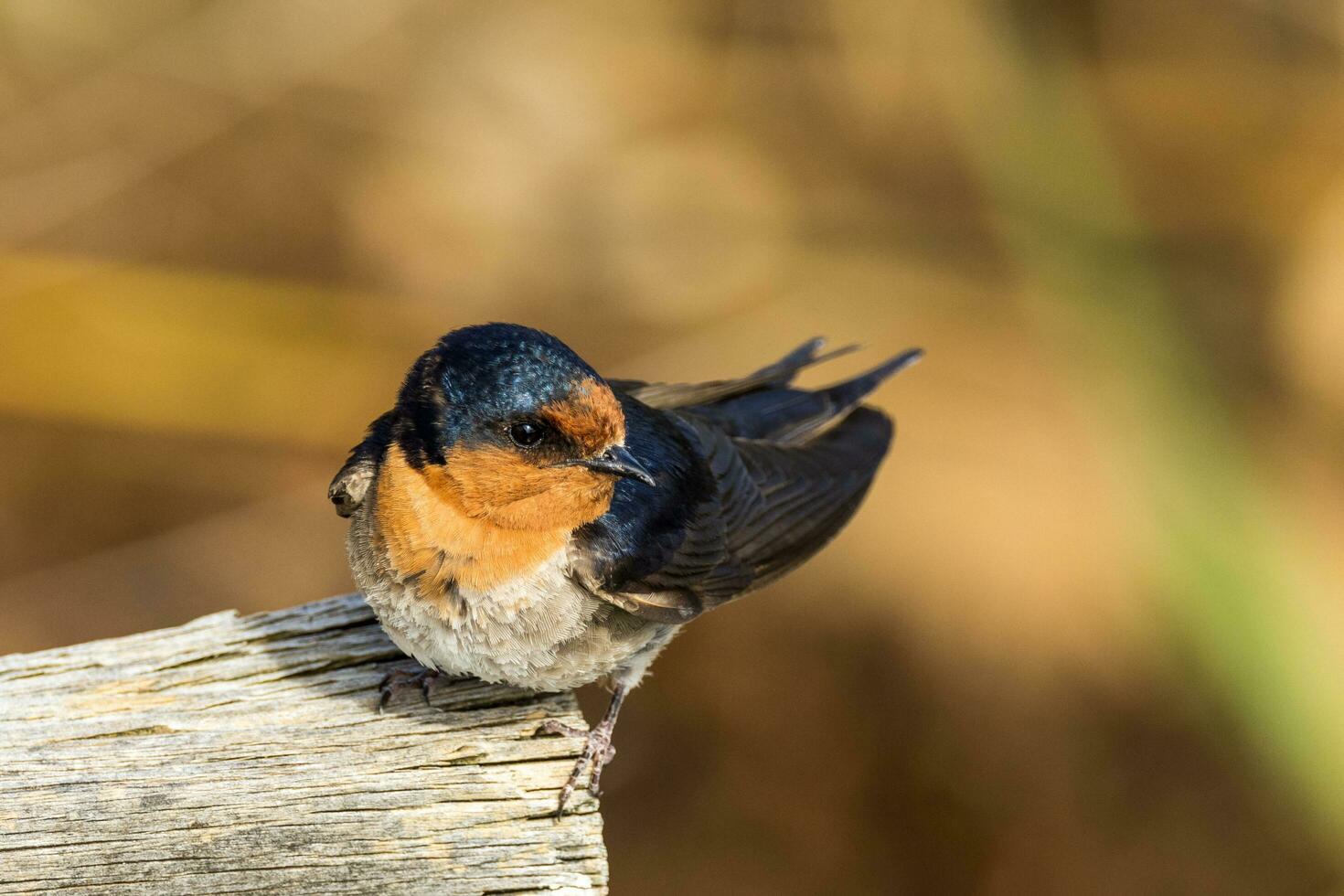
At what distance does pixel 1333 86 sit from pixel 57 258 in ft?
19.9

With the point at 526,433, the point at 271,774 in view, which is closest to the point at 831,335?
the point at 526,433

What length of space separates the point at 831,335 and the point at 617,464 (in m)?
3.72

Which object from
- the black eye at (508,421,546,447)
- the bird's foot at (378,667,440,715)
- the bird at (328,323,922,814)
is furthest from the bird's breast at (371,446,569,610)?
the bird's foot at (378,667,440,715)

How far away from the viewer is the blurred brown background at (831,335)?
5289 millimetres

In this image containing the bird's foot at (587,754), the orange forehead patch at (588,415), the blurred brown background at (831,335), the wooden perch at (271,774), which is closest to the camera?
the wooden perch at (271,774)

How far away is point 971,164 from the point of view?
7.05m

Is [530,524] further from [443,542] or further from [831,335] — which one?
[831,335]

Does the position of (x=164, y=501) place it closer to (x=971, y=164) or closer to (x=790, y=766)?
(x=790, y=766)

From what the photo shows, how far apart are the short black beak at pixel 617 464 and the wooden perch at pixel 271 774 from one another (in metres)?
0.65

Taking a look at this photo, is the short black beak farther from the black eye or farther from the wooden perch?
the wooden perch

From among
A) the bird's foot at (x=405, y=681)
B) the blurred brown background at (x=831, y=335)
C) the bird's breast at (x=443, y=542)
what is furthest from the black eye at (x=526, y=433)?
the blurred brown background at (x=831, y=335)

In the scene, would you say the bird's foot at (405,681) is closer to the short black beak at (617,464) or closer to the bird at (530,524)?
the bird at (530,524)

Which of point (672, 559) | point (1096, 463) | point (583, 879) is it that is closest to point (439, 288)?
point (1096, 463)

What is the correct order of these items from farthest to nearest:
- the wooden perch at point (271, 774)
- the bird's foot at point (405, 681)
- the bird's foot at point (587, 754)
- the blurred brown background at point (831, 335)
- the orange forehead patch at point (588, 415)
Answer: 1. the blurred brown background at point (831, 335)
2. the bird's foot at point (405, 681)
3. the bird's foot at point (587, 754)
4. the orange forehead patch at point (588, 415)
5. the wooden perch at point (271, 774)
